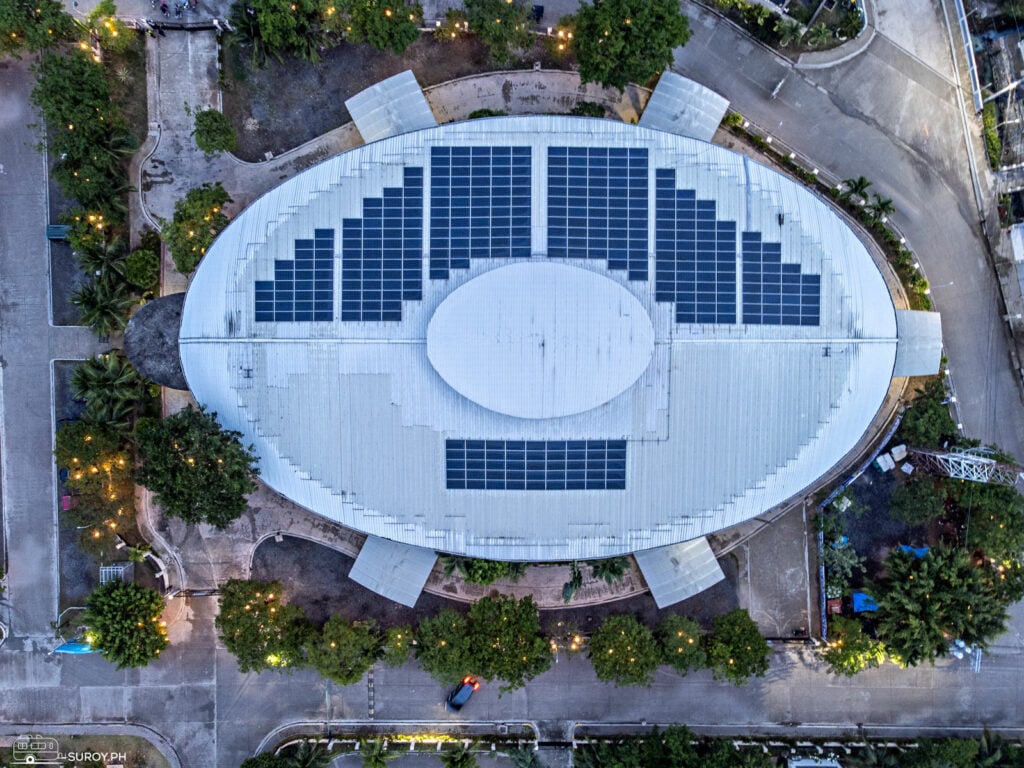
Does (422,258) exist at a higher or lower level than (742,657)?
higher

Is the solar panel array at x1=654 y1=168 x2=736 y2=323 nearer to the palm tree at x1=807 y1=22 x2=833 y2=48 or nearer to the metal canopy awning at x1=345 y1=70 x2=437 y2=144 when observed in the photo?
the palm tree at x1=807 y1=22 x2=833 y2=48

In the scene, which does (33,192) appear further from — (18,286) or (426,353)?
(426,353)

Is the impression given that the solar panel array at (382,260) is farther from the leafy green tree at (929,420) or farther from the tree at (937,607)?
the tree at (937,607)

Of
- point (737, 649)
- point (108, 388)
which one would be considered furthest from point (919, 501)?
point (108, 388)

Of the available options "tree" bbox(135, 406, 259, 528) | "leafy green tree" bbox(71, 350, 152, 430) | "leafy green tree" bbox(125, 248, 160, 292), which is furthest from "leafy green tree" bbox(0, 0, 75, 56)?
"tree" bbox(135, 406, 259, 528)

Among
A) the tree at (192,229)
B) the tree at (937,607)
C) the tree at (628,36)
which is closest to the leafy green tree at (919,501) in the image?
the tree at (937,607)

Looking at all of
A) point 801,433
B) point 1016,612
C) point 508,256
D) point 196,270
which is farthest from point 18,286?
point 1016,612
